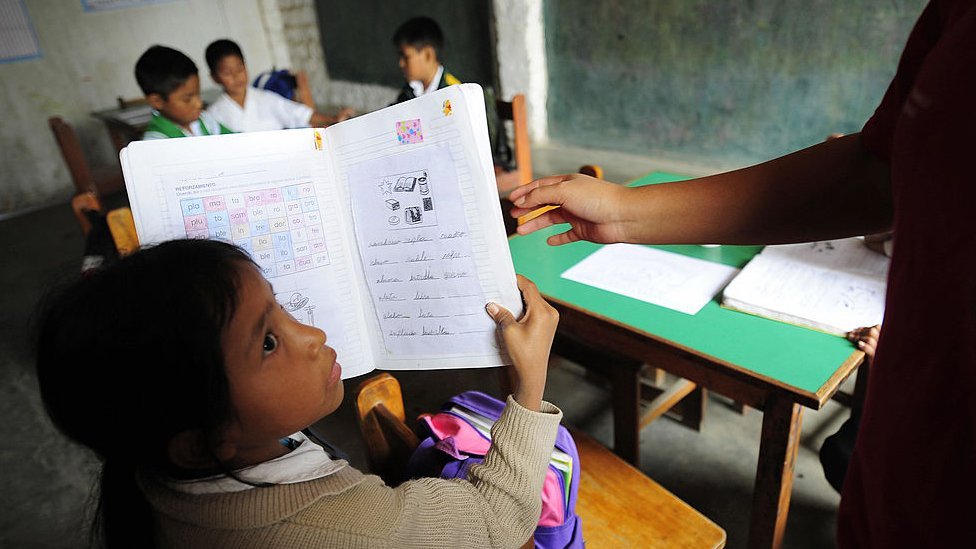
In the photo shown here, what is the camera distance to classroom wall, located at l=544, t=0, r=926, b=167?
91.0 inches

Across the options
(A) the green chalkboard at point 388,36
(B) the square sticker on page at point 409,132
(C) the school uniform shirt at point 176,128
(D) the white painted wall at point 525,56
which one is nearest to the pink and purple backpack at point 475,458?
(B) the square sticker on page at point 409,132

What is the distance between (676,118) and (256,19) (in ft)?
14.7

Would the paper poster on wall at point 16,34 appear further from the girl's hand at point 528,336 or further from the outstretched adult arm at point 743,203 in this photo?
the girl's hand at point 528,336

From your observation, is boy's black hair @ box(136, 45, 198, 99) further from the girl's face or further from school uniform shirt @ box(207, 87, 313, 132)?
the girl's face

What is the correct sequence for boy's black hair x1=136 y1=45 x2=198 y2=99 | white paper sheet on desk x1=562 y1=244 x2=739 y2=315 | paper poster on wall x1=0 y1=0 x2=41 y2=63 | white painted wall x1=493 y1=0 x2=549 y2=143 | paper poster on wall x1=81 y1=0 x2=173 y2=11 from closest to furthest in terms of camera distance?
white paper sheet on desk x1=562 y1=244 x2=739 y2=315 < boy's black hair x1=136 y1=45 x2=198 y2=99 < white painted wall x1=493 y1=0 x2=549 y2=143 < paper poster on wall x1=0 y1=0 x2=41 y2=63 < paper poster on wall x1=81 y1=0 x2=173 y2=11

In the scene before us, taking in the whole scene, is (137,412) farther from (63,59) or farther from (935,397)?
(63,59)

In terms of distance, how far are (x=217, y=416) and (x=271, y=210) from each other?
0.27 metres

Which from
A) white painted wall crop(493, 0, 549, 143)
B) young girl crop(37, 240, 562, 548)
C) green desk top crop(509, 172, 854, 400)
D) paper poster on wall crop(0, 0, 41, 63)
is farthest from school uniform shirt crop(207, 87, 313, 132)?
paper poster on wall crop(0, 0, 41, 63)

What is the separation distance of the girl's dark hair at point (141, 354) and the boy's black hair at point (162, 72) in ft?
7.10

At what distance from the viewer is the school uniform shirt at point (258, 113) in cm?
288

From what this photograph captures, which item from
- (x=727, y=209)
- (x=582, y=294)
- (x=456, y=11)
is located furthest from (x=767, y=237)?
(x=456, y=11)

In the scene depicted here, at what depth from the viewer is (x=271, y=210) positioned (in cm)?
77

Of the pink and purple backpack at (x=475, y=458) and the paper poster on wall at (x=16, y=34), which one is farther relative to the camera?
the paper poster on wall at (x=16, y=34)

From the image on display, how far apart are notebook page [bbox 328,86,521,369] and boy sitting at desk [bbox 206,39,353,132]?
2231 mm
